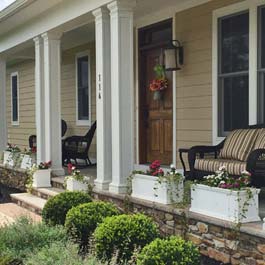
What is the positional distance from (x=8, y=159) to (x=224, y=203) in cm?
657

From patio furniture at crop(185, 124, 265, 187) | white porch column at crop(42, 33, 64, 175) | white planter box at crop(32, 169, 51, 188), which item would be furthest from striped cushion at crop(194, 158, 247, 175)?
white porch column at crop(42, 33, 64, 175)

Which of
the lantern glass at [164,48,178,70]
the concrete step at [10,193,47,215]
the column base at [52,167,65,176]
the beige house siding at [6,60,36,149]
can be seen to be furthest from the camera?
the beige house siding at [6,60,36,149]

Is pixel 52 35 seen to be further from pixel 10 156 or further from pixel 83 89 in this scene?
pixel 10 156

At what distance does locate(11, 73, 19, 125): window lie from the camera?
14742 mm

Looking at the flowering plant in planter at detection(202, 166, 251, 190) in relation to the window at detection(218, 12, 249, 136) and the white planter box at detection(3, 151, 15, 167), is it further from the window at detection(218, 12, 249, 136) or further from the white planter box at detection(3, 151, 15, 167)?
the white planter box at detection(3, 151, 15, 167)

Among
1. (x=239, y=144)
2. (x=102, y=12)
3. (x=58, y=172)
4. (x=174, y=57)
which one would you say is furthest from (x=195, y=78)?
(x=58, y=172)

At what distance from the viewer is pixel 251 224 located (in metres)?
3.92

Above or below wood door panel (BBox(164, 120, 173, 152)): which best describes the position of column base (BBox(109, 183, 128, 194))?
below

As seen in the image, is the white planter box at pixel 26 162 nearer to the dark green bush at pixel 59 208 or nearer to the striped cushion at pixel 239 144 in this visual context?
the dark green bush at pixel 59 208

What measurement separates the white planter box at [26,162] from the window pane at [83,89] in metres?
1.72

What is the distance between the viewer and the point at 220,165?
5020mm

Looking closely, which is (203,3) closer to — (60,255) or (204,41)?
(204,41)

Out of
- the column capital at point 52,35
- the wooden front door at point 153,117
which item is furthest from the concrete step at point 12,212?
the column capital at point 52,35

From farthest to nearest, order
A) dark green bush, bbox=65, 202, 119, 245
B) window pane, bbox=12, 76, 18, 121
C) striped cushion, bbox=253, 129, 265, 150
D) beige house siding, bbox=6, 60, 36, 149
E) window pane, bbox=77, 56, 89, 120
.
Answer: window pane, bbox=12, 76, 18, 121 → beige house siding, bbox=6, 60, 36, 149 → window pane, bbox=77, 56, 89, 120 → striped cushion, bbox=253, 129, 265, 150 → dark green bush, bbox=65, 202, 119, 245
